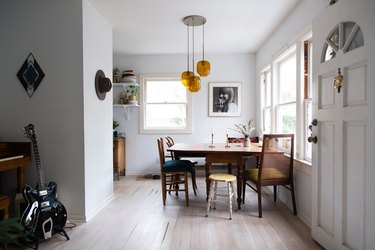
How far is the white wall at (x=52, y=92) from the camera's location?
2615 millimetres

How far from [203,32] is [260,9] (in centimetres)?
101

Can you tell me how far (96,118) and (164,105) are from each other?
2183 millimetres

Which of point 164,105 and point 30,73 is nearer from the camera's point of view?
point 30,73

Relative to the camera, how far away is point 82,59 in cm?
263

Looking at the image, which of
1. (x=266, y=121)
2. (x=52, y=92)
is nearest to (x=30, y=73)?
(x=52, y=92)

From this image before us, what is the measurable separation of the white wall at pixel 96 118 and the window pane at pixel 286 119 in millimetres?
2576

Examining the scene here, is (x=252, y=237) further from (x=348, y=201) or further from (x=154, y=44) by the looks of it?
(x=154, y=44)

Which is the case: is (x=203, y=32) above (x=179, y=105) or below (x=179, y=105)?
above

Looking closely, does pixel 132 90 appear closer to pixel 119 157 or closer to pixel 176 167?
pixel 119 157

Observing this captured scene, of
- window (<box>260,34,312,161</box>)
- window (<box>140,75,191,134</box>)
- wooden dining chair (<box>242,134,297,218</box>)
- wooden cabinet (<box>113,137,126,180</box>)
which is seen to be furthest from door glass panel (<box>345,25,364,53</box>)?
wooden cabinet (<box>113,137,126,180</box>)

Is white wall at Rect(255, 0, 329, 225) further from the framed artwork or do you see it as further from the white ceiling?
the framed artwork

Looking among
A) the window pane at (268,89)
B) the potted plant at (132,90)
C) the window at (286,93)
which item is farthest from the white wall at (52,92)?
the window pane at (268,89)

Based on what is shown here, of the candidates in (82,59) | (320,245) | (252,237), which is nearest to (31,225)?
(82,59)

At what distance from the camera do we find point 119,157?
4.62 metres
